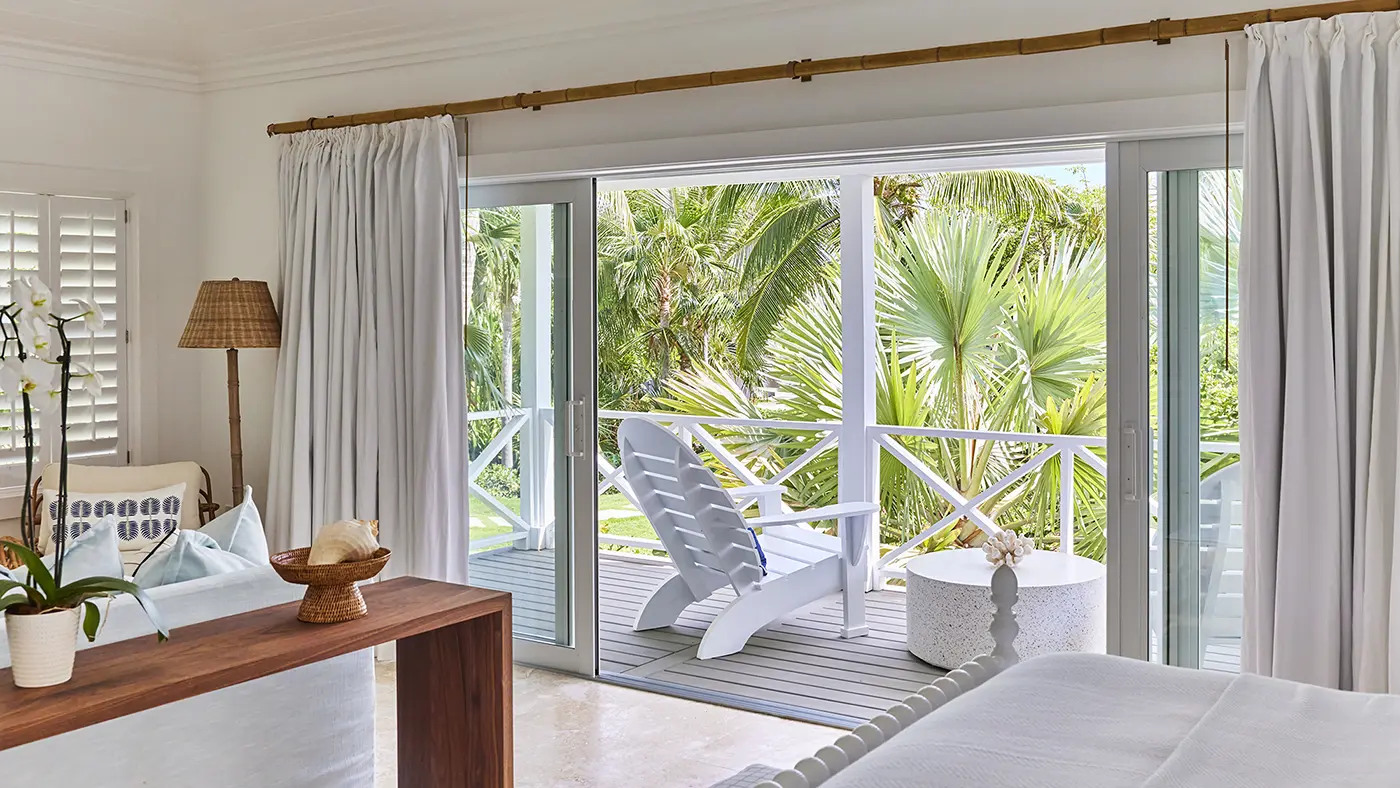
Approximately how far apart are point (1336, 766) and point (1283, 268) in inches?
74.0

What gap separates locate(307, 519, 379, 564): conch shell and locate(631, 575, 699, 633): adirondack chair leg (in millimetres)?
2825

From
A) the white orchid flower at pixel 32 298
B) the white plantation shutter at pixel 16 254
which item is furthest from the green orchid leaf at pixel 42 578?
the white plantation shutter at pixel 16 254

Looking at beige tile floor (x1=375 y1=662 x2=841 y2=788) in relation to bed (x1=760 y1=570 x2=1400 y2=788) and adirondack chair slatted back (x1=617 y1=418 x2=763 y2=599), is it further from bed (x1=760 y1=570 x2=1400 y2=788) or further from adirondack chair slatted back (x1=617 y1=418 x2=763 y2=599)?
bed (x1=760 y1=570 x2=1400 y2=788)

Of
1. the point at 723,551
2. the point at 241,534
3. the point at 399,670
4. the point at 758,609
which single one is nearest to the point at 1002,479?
the point at 758,609

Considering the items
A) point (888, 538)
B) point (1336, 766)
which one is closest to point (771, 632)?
point (888, 538)

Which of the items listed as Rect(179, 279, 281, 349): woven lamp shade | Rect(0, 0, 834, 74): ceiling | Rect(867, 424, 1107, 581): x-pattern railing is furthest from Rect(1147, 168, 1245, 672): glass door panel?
Rect(179, 279, 281, 349): woven lamp shade

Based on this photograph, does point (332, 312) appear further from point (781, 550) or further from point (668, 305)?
point (668, 305)

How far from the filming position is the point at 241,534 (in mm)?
3166

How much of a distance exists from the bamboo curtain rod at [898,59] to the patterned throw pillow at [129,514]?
1677 mm

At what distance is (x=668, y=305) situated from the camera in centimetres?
942

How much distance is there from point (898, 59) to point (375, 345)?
233 cm

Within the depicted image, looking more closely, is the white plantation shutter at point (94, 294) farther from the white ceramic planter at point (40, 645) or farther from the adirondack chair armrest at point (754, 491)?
the white ceramic planter at point (40, 645)

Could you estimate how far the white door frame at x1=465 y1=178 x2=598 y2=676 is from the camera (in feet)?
14.3

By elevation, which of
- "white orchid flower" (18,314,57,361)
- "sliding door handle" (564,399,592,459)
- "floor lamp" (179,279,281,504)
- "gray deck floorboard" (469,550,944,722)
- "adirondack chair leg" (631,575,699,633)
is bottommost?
"gray deck floorboard" (469,550,944,722)
